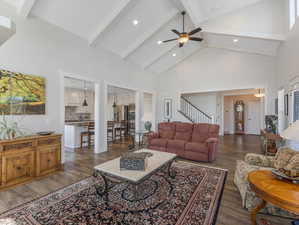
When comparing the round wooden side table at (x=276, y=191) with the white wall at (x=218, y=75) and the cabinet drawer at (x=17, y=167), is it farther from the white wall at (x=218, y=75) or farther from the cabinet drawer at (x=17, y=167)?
the white wall at (x=218, y=75)

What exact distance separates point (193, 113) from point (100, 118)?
5102 millimetres

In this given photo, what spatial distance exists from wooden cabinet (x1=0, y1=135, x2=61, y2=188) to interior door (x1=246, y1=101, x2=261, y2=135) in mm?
10047

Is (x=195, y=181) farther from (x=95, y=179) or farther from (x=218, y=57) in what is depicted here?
(x=218, y=57)

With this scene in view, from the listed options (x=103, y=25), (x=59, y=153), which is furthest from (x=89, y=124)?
(x=103, y=25)

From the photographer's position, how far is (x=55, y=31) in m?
→ 3.65

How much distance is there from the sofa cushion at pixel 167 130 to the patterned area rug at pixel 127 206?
7.25ft

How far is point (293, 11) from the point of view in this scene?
332cm

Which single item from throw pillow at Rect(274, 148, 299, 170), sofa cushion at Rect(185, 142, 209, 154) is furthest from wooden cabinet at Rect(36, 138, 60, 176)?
throw pillow at Rect(274, 148, 299, 170)

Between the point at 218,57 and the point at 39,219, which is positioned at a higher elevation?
the point at 218,57

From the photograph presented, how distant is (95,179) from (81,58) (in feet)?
10.9

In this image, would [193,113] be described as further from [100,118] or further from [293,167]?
[293,167]

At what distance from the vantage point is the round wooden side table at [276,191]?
125cm

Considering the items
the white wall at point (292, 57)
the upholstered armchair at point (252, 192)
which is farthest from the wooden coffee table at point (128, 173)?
the white wall at point (292, 57)

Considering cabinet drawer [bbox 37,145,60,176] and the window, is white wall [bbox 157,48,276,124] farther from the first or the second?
cabinet drawer [bbox 37,145,60,176]
